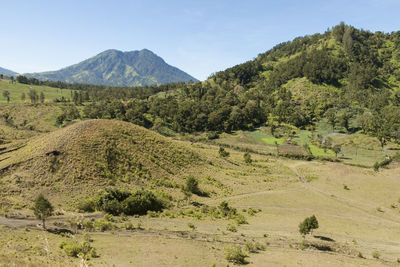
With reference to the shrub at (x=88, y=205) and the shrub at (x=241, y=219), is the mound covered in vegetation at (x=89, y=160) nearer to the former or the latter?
the shrub at (x=88, y=205)

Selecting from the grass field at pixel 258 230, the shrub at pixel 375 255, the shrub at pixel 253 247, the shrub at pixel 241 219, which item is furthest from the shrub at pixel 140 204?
the shrub at pixel 375 255

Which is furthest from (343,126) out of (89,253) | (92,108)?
(92,108)

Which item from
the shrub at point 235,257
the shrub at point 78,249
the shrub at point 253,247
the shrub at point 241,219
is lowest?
the shrub at point 241,219

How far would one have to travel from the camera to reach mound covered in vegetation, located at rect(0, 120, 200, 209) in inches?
1868

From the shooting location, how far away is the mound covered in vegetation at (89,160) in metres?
47.4

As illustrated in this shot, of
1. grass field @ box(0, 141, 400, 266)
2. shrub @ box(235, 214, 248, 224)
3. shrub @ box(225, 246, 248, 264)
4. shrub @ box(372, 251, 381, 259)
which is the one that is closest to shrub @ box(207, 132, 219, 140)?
grass field @ box(0, 141, 400, 266)

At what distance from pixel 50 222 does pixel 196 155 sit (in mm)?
49096

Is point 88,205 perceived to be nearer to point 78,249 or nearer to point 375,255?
point 78,249

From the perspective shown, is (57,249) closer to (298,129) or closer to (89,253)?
(89,253)

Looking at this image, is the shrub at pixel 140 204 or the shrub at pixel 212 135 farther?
the shrub at pixel 212 135

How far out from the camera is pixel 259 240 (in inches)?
1388

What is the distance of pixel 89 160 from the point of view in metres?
54.0

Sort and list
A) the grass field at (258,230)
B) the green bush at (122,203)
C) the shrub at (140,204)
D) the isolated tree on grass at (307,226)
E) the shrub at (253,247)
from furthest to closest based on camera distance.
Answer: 1. the shrub at (140,204)
2. the green bush at (122,203)
3. the isolated tree on grass at (307,226)
4. the shrub at (253,247)
5. the grass field at (258,230)

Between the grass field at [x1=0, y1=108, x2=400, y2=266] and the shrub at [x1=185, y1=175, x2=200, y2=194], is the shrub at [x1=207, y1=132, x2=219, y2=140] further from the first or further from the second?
the shrub at [x1=185, y1=175, x2=200, y2=194]
